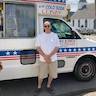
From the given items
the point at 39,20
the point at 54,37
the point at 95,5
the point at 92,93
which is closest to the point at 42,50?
the point at 54,37

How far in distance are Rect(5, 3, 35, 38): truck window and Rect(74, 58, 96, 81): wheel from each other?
1720 millimetres

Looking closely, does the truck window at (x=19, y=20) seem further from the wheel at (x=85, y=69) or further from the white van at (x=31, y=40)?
the wheel at (x=85, y=69)

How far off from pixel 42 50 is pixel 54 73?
0.68 meters

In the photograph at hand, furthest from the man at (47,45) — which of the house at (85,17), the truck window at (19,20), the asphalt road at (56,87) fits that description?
the house at (85,17)

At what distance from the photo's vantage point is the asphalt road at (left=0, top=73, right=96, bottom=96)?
26.2ft

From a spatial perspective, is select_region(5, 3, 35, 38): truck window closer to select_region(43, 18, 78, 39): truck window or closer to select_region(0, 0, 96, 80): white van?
select_region(0, 0, 96, 80): white van

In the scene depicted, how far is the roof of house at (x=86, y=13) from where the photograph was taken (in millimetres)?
64562

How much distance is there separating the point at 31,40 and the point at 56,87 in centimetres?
Result: 157

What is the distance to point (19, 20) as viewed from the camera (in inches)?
312

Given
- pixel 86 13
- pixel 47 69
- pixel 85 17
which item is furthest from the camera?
pixel 86 13

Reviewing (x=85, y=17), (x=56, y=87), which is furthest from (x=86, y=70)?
(x=85, y=17)

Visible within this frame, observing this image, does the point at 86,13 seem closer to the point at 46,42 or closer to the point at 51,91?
the point at 51,91

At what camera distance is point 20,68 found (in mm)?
7797

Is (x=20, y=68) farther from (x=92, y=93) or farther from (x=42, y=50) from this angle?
(x=92, y=93)
